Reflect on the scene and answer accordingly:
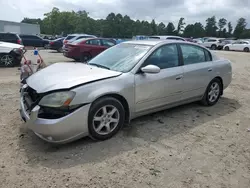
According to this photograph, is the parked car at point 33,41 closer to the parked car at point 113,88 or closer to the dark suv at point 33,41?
the dark suv at point 33,41

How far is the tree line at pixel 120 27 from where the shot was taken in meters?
66.8

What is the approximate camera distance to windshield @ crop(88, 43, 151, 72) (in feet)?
13.5

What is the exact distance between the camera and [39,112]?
3.27m

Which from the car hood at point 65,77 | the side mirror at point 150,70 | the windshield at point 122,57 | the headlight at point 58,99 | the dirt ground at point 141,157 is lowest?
the dirt ground at point 141,157

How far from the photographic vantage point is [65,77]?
3637 mm

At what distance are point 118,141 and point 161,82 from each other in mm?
1284

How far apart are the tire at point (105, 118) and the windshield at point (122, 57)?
2.20 ft

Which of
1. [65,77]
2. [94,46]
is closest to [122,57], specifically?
[65,77]

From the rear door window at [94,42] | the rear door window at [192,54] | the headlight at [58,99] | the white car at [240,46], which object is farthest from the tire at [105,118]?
the white car at [240,46]

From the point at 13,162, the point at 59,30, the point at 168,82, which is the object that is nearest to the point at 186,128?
the point at 168,82

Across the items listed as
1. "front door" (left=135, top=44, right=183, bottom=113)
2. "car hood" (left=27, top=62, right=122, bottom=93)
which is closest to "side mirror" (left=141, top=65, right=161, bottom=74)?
"front door" (left=135, top=44, right=183, bottom=113)

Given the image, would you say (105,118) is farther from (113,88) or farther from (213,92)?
(213,92)

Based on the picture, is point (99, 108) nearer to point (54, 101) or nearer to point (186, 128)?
point (54, 101)

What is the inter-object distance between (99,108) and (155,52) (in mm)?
1540
